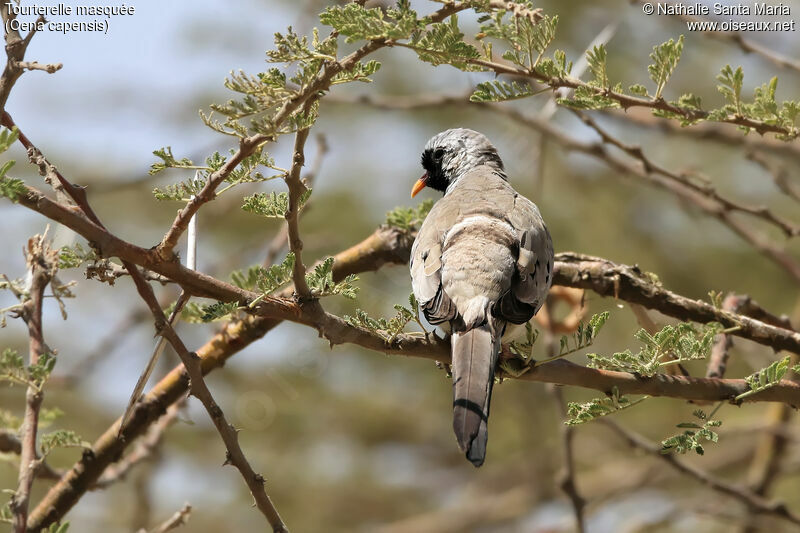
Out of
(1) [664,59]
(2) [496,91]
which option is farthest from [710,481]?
(2) [496,91]

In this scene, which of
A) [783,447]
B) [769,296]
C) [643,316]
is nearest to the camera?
[643,316]

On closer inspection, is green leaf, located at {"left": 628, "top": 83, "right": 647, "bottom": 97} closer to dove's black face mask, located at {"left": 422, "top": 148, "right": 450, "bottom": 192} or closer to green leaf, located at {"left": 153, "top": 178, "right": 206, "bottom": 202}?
green leaf, located at {"left": 153, "top": 178, "right": 206, "bottom": 202}

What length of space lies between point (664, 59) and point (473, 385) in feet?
4.48

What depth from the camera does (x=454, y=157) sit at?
16.8 ft

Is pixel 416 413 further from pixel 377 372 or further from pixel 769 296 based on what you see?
pixel 769 296

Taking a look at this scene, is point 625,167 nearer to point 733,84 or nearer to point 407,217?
point 407,217

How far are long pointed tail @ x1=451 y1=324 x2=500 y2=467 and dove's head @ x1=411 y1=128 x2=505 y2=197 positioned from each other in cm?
198

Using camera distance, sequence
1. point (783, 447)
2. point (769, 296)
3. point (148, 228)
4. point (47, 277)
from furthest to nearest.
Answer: point (148, 228) < point (769, 296) < point (783, 447) < point (47, 277)

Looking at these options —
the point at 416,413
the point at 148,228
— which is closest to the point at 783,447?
the point at 416,413

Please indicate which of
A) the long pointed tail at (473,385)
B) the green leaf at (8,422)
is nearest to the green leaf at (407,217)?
the long pointed tail at (473,385)

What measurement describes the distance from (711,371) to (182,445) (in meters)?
6.40

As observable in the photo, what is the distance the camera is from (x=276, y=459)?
870 centimetres

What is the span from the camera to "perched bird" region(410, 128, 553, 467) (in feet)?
9.54

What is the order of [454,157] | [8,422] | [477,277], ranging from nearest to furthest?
[477,277] < [8,422] < [454,157]
